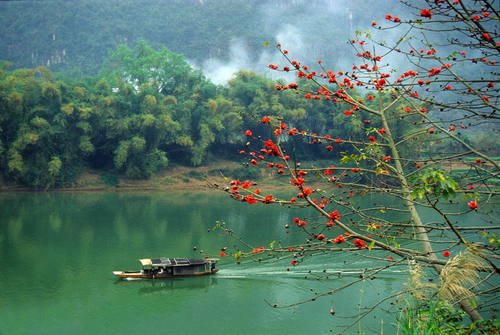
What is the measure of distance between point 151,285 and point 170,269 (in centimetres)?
76

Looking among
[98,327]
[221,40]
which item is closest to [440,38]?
[221,40]

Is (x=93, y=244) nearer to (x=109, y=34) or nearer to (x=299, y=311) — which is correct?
(x=299, y=311)

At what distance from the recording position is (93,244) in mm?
18344

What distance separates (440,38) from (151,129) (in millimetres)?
46767

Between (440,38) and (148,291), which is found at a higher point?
(440,38)

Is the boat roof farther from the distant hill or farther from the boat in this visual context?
the distant hill

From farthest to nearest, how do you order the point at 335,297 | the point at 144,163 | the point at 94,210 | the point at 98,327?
the point at 144,163 → the point at 94,210 → the point at 335,297 → the point at 98,327

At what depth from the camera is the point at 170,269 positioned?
1493cm

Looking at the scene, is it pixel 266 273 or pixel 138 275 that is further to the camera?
pixel 266 273

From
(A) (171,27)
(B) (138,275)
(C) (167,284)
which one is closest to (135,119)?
(B) (138,275)

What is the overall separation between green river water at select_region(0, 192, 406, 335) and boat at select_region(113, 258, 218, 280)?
196 mm

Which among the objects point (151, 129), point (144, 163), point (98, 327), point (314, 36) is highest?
point (314, 36)

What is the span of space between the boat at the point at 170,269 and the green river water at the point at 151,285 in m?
0.20

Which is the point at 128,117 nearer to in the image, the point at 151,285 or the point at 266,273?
the point at 151,285
